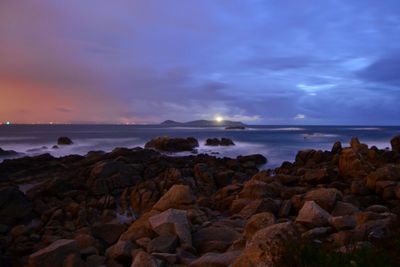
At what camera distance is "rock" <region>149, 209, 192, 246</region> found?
30.3 ft

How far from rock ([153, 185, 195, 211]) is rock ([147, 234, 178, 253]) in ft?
10.7

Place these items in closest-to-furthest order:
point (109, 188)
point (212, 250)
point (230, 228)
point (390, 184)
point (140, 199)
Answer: point (212, 250), point (230, 228), point (390, 184), point (140, 199), point (109, 188)

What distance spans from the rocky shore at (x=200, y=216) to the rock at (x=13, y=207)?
3 centimetres

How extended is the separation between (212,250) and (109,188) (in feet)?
38.5

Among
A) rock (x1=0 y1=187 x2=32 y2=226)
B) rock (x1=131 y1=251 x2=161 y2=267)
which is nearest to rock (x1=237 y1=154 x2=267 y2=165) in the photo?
rock (x1=0 y1=187 x2=32 y2=226)

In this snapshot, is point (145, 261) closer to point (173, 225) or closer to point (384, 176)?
point (173, 225)

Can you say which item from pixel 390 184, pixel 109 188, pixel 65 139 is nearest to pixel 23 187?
pixel 109 188

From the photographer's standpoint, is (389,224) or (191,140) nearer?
(389,224)

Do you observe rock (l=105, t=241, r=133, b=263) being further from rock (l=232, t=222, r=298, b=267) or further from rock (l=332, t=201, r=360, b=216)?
rock (l=332, t=201, r=360, b=216)

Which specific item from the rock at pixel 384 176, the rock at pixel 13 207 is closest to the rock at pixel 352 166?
the rock at pixel 384 176

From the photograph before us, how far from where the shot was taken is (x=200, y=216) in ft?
38.1

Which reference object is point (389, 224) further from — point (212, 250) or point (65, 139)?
point (65, 139)

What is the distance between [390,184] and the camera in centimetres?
1494

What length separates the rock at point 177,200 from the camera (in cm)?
1238
